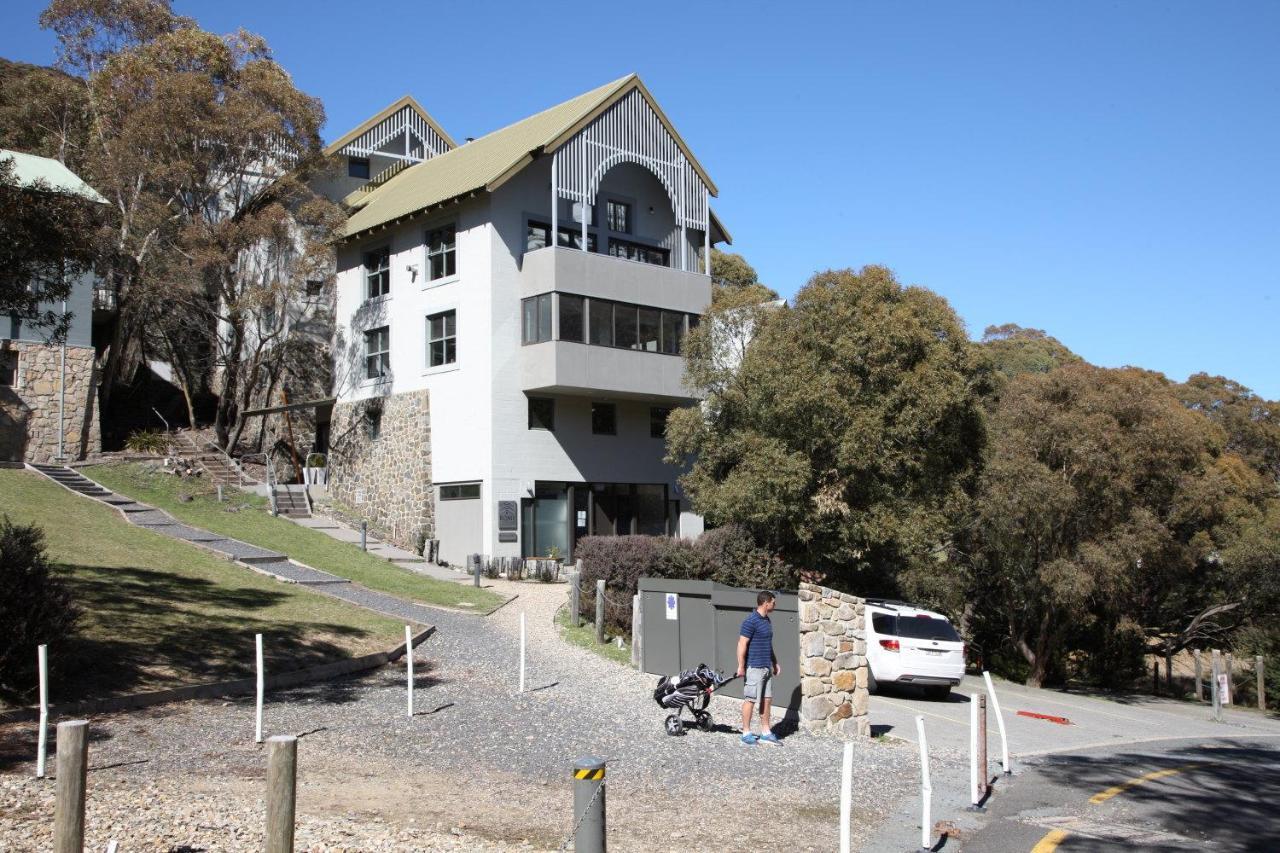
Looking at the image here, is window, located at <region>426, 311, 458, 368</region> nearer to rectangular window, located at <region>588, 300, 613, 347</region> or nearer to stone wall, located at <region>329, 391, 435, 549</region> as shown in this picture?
stone wall, located at <region>329, 391, 435, 549</region>

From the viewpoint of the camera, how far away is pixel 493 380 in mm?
30766

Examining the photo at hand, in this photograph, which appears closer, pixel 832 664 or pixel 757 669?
pixel 757 669

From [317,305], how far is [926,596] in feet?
72.7

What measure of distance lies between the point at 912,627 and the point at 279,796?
46.0 ft

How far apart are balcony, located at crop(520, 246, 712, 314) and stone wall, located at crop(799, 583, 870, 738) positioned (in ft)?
58.6

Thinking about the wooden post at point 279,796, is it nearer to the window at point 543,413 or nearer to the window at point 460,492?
the window at point 460,492

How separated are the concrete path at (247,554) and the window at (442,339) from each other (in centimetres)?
882

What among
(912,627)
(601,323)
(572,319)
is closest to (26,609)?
(912,627)

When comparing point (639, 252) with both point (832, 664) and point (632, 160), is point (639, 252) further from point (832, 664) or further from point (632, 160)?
point (832, 664)

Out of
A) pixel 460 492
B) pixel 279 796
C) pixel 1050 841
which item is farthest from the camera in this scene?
pixel 460 492

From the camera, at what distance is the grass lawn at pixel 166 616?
13875 mm

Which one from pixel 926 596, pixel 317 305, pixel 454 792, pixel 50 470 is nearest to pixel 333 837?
pixel 454 792

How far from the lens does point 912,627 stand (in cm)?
1834

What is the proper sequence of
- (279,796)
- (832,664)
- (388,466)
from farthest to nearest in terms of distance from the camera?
(388,466)
(832,664)
(279,796)
